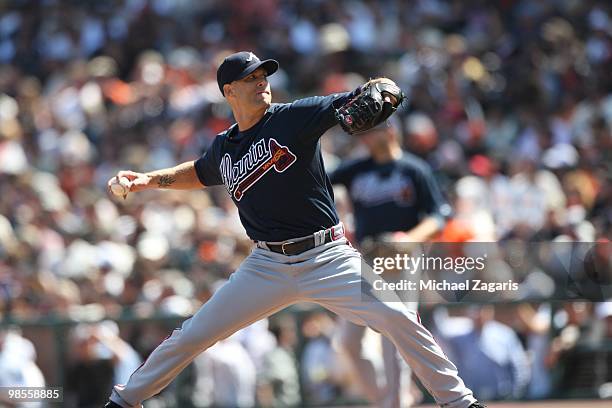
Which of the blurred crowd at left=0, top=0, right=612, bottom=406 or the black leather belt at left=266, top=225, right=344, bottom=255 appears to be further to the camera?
the blurred crowd at left=0, top=0, right=612, bottom=406

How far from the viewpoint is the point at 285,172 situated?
534 centimetres

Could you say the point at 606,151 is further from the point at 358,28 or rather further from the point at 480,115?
the point at 358,28

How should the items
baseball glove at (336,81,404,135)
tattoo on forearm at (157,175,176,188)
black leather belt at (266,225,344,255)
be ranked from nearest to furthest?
1. baseball glove at (336,81,404,135)
2. black leather belt at (266,225,344,255)
3. tattoo on forearm at (157,175,176,188)

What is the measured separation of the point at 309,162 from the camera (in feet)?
17.6

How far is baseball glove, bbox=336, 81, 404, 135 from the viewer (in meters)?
5.01

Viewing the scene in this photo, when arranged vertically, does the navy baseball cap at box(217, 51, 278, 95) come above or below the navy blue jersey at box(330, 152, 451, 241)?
above

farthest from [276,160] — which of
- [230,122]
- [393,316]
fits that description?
[230,122]

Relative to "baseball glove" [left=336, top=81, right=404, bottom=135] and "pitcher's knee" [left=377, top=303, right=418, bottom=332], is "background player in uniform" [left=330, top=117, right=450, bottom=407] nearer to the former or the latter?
"pitcher's knee" [left=377, top=303, right=418, bottom=332]

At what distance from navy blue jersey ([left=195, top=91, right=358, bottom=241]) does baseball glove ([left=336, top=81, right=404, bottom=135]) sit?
118 mm

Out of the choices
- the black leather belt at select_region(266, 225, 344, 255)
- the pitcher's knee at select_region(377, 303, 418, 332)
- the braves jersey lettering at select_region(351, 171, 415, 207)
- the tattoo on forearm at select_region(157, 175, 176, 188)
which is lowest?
the pitcher's knee at select_region(377, 303, 418, 332)

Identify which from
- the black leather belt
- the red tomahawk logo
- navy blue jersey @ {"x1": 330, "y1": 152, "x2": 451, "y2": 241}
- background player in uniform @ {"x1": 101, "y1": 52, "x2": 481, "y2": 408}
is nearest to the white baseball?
background player in uniform @ {"x1": 101, "y1": 52, "x2": 481, "y2": 408}

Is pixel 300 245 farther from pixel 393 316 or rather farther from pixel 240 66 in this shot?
pixel 240 66

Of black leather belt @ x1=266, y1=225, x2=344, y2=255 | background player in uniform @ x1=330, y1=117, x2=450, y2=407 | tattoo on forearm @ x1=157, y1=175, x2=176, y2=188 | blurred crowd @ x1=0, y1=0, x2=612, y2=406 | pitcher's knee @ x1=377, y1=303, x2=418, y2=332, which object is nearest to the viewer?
pitcher's knee @ x1=377, y1=303, x2=418, y2=332

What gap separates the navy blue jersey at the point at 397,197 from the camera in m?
6.90
